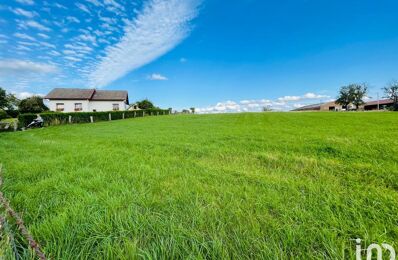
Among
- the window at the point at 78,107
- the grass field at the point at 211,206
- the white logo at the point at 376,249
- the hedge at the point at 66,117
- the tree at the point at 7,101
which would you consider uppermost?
the tree at the point at 7,101

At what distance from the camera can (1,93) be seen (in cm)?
5034


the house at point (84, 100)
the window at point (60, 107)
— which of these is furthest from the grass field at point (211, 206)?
the window at point (60, 107)

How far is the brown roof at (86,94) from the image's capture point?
42438 millimetres

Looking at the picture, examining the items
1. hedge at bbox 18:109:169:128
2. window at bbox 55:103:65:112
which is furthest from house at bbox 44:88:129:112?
hedge at bbox 18:109:169:128

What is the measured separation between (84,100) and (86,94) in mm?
1908

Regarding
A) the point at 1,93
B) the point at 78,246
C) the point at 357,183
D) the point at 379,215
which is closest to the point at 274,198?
the point at 379,215

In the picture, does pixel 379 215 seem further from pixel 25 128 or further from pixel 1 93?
pixel 1 93

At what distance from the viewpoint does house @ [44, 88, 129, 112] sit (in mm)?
42219

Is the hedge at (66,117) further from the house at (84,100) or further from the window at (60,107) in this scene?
the window at (60,107)

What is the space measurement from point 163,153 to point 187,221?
3606mm

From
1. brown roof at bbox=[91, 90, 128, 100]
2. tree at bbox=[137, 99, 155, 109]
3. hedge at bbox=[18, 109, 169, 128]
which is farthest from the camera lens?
tree at bbox=[137, 99, 155, 109]

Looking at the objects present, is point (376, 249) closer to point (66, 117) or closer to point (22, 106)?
point (66, 117)

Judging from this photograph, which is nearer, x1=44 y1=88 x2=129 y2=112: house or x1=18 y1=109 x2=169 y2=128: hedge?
x1=18 y1=109 x2=169 y2=128: hedge

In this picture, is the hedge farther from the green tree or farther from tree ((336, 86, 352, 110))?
tree ((336, 86, 352, 110))
